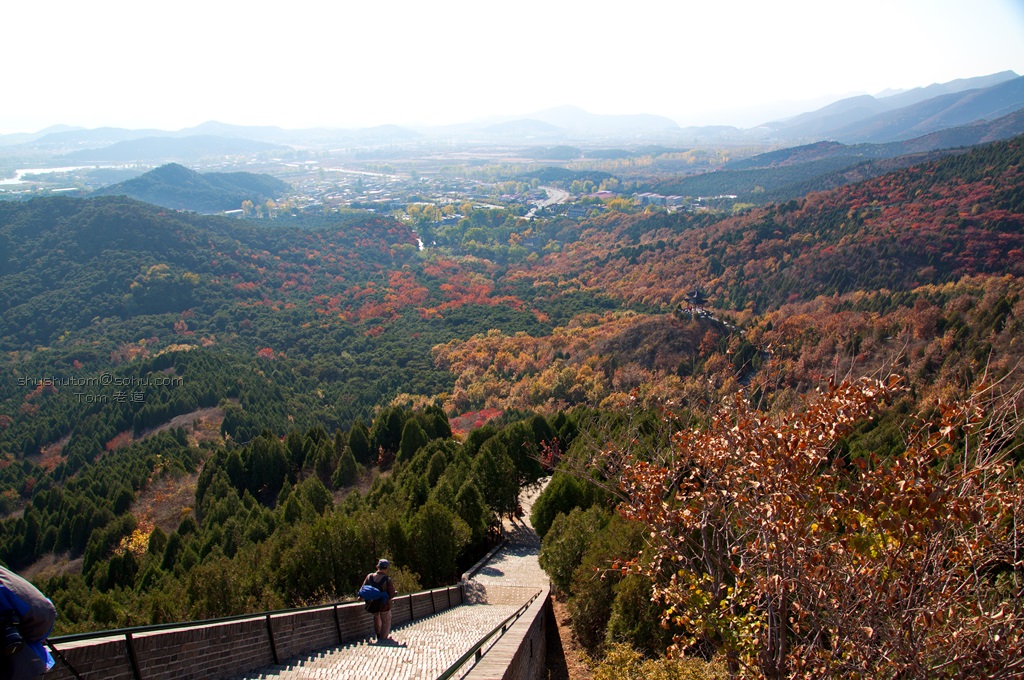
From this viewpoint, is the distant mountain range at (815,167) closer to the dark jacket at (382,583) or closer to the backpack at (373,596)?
the dark jacket at (382,583)

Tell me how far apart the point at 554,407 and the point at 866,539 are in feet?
154

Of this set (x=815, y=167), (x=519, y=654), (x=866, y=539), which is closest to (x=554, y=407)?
(x=519, y=654)

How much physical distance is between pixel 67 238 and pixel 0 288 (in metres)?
15.0

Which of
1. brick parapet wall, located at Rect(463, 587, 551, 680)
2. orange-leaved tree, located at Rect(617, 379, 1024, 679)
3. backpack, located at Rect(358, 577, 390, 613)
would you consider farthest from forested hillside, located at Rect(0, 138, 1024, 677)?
backpack, located at Rect(358, 577, 390, 613)

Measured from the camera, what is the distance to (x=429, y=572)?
63.1ft

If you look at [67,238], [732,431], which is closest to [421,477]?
[732,431]

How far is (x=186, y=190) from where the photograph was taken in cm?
18000

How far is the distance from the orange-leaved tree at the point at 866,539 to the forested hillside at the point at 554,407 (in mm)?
51

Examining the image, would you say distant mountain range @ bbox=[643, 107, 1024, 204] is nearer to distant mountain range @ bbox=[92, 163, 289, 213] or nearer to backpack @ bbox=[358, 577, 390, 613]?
distant mountain range @ bbox=[92, 163, 289, 213]

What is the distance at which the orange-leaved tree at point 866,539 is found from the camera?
500cm

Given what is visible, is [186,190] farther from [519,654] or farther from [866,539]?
[866,539]

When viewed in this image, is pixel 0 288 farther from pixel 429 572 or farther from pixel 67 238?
pixel 429 572

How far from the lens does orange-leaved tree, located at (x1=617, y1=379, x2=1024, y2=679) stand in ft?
16.4

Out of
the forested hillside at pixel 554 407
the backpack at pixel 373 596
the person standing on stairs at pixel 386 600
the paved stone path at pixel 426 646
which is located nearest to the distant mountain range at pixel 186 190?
the forested hillside at pixel 554 407
